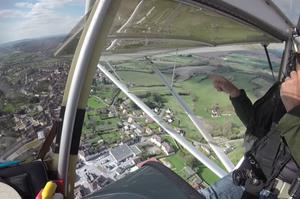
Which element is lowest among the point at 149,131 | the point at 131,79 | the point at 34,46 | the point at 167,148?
the point at 167,148

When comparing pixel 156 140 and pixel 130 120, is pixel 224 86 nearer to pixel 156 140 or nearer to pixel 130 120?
pixel 130 120

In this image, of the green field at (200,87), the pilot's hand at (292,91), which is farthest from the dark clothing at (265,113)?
the green field at (200,87)

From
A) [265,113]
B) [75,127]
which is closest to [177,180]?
[75,127]

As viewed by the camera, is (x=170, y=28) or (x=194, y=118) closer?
(x=170, y=28)

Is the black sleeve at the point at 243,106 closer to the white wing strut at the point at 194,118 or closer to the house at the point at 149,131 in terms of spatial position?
the white wing strut at the point at 194,118

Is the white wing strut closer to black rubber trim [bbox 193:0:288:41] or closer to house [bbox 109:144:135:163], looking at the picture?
house [bbox 109:144:135:163]

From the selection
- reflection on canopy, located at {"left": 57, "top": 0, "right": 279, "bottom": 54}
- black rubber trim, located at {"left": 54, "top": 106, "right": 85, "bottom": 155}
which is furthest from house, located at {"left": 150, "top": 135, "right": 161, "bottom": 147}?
black rubber trim, located at {"left": 54, "top": 106, "right": 85, "bottom": 155}

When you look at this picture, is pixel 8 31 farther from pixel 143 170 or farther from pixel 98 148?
pixel 98 148
